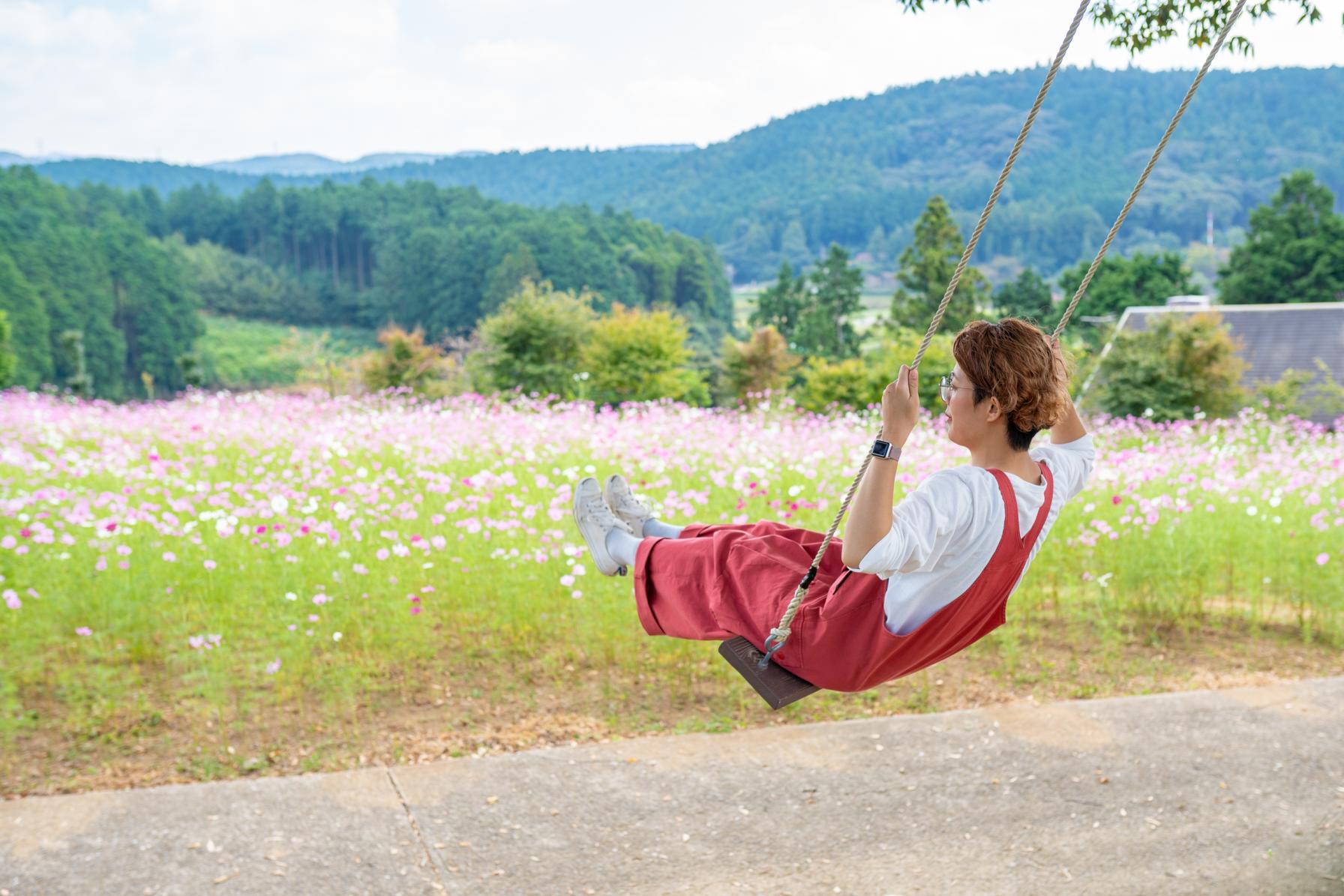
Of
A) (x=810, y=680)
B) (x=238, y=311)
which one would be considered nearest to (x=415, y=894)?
(x=810, y=680)

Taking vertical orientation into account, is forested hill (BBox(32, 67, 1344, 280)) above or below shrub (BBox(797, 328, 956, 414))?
above

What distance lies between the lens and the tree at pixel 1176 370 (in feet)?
50.5

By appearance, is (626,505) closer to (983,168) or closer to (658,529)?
(658,529)

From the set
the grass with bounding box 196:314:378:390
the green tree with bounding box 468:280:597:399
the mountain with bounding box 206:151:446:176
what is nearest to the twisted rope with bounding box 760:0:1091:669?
the green tree with bounding box 468:280:597:399

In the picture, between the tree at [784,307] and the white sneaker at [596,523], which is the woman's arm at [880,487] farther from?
the tree at [784,307]

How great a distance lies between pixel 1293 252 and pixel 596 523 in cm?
4114

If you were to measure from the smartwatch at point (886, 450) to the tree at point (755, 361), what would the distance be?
23.5 meters

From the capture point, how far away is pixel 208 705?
4270mm

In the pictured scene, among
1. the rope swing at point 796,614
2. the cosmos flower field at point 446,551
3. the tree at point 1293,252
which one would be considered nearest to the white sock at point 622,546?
the rope swing at point 796,614

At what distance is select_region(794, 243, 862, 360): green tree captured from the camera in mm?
46406

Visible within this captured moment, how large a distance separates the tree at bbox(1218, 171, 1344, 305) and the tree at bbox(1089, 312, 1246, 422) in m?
25.5

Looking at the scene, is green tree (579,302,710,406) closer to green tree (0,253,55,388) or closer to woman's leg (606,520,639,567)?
woman's leg (606,520,639,567)

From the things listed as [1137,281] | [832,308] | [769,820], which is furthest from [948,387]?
[832,308]

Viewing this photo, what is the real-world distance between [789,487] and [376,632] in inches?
86.4
